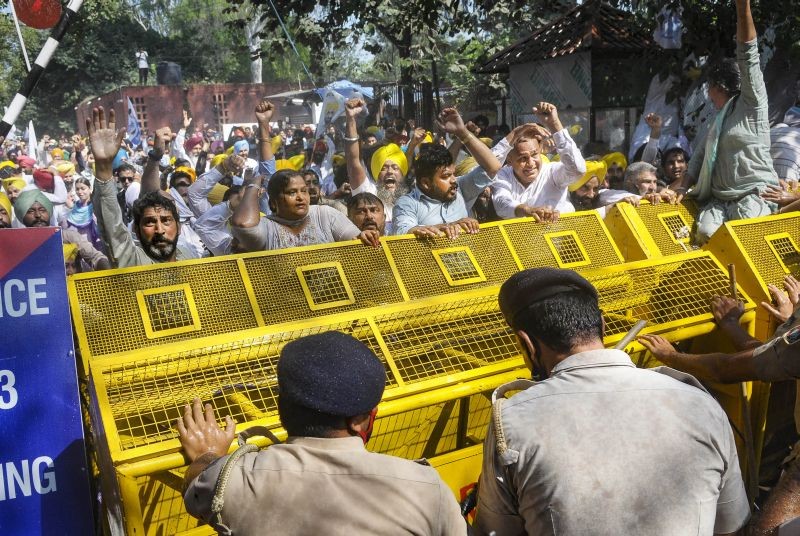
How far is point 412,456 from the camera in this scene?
3.14 metres

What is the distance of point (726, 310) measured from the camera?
3.51m

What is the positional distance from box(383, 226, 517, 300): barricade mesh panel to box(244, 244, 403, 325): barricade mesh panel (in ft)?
0.33

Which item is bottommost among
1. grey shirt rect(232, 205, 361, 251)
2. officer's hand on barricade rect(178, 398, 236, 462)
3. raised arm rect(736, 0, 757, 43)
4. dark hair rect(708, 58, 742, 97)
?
officer's hand on barricade rect(178, 398, 236, 462)

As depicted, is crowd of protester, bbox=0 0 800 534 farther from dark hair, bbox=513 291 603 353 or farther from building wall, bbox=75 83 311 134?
building wall, bbox=75 83 311 134

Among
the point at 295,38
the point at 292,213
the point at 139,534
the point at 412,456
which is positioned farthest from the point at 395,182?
the point at 295,38

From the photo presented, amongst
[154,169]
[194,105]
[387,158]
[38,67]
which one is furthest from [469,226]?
[194,105]

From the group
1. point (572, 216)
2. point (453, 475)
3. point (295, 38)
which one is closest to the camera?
point (453, 475)

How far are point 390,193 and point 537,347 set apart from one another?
4.67 meters

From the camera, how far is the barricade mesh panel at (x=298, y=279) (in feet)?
10.8

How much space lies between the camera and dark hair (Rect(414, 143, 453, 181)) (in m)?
4.75

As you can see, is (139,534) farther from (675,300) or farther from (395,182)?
(395,182)

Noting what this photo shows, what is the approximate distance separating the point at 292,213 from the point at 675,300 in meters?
2.26

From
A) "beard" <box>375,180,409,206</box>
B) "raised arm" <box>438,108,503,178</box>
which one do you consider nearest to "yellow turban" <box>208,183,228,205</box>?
"beard" <box>375,180,409,206</box>

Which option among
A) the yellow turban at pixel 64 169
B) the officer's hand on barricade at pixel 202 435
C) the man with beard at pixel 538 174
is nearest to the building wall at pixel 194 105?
the yellow turban at pixel 64 169
